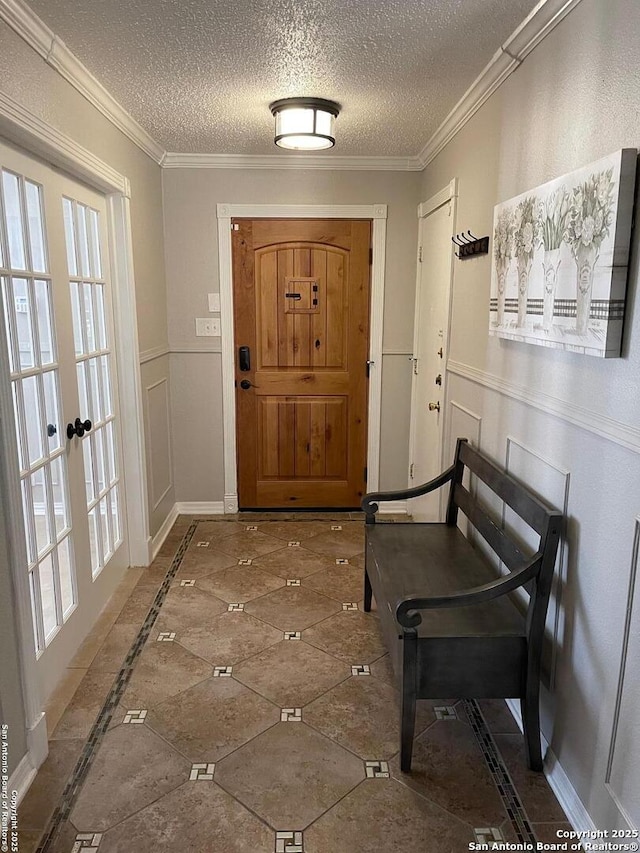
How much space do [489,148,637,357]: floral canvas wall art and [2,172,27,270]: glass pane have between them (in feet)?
5.64

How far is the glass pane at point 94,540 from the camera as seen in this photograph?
2.79m

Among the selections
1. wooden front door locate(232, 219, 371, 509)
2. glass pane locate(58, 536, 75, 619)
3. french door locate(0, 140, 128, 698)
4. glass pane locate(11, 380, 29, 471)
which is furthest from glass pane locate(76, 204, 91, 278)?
wooden front door locate(232, 219, 371, 509)

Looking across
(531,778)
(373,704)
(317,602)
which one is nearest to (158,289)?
(317,602)

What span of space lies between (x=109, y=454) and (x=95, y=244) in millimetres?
1039

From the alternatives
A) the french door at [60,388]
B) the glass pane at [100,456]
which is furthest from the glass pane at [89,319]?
the glass pane at [100,456]

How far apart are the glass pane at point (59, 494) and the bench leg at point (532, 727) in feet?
5.96

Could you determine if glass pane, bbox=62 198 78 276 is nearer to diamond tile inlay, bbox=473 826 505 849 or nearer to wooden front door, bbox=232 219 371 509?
wooden front door, bbox=232 219 371 509

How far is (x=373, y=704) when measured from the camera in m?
2.22

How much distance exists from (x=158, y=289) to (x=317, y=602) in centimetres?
217

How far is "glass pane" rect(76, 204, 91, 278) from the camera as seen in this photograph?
265 centimetres

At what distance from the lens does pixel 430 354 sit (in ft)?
11.9

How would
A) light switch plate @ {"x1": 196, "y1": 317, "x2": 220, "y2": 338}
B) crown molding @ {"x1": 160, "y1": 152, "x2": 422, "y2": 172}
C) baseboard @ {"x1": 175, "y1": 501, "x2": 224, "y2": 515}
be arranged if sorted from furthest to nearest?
baseboard @ {"x1": 175, "y1": 501, "x2": 224, "y2": 515}, light switch plate @ {"x1": 196, "y1": 317, "x2": 220, "y2": 338}, crown molding @ {"x1": 160, "y1": 152, "x2": 422, "y2": 172}

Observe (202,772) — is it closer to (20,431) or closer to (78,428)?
(20,431)

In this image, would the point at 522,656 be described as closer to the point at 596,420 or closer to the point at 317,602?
the point at 596,420
